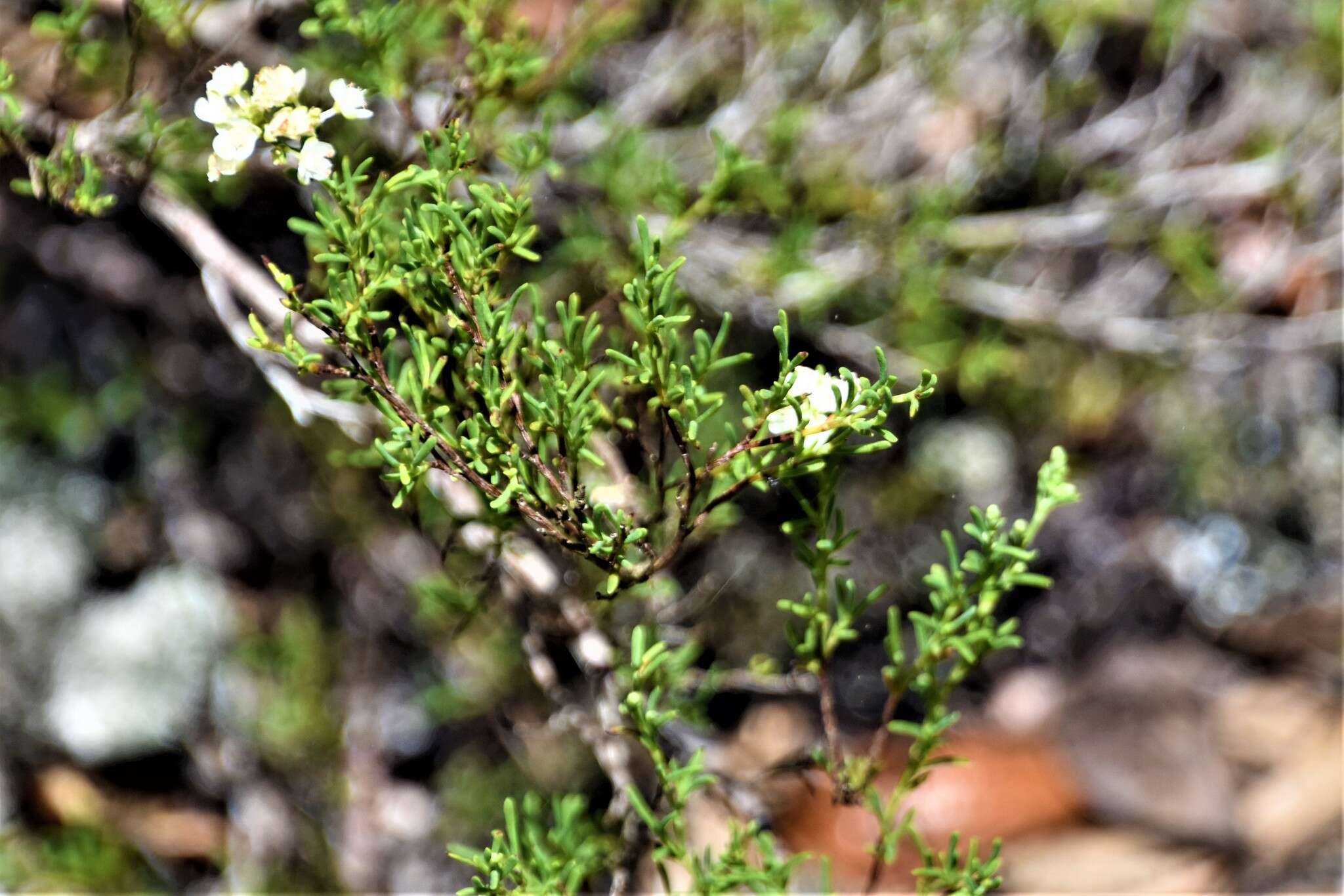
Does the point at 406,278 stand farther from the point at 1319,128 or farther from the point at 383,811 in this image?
the point at 1319,128

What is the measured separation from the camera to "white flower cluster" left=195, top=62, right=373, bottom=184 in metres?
1.08

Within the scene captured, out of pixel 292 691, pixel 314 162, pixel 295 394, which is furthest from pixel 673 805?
pixel 292 691

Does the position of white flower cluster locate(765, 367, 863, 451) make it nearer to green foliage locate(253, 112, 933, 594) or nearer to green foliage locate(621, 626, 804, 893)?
green foliage locate(253, 112, 933, 594)

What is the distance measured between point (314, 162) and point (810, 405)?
58cm

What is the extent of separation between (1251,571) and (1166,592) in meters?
0.28

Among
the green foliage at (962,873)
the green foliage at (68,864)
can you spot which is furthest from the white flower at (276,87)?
the green foliage at (68,864)

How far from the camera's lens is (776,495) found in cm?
212

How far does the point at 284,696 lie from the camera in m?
2.62

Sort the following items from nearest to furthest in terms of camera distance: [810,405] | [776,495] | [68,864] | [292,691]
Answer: [810,405] < [776,495] < [68,864] < [292,691]

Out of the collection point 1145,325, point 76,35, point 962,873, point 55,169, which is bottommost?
point 962,873

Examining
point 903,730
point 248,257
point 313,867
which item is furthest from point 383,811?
→ point 903,730

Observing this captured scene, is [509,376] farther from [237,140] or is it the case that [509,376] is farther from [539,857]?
[539,857]

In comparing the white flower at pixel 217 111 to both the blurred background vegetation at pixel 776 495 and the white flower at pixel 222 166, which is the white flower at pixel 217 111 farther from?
the blurred background vegetation at pixel 776 495

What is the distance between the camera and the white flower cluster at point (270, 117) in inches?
42.5
